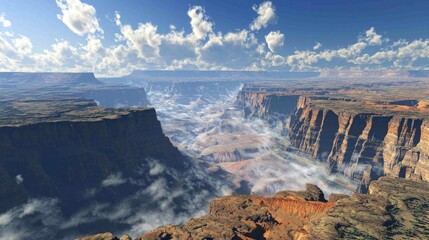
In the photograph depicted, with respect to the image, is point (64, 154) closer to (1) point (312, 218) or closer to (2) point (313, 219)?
(1) point (312, 218)

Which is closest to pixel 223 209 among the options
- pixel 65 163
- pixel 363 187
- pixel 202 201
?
pixel 202 201

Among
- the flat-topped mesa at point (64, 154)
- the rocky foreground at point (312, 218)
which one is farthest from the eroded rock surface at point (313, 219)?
the flat-topped mesa at point (64, 154)

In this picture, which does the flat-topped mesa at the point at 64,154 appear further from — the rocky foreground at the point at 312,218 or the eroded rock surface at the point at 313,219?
the eroded rock surface at the point at 313,219

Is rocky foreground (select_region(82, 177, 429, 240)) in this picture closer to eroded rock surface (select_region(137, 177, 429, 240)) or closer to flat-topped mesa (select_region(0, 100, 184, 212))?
eroded rock surface (select_region(137, 177, 429, 240))

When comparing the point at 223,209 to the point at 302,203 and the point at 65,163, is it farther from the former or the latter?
the point at 65,163

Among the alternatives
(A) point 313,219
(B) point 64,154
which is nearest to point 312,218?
(A) point 313,219
